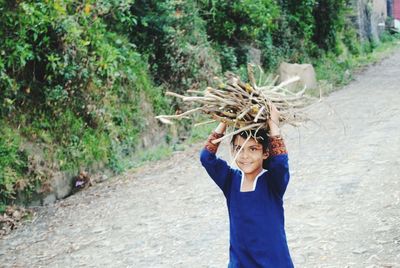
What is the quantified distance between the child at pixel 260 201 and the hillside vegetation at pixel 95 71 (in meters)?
4.57

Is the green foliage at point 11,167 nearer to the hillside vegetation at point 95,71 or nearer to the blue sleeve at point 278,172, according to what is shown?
the hillside vegetation at point 95,71

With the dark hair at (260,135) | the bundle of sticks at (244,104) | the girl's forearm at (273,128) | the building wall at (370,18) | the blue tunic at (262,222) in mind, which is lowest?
the building wall at (370,18)

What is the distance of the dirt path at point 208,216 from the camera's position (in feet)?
16.9

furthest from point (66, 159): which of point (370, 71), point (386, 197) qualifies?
point (370, 71)

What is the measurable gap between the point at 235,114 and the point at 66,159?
18.0ft

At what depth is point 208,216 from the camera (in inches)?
249

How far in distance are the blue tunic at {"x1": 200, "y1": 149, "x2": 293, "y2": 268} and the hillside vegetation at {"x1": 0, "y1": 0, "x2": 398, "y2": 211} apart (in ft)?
15.2

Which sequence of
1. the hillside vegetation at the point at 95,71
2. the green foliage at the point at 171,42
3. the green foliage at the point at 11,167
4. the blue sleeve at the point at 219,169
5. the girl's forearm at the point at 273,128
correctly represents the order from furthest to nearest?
the green foliage at the point at 171,42 → the hillside vegetation at the point at 95,71 → the green foliage at the point at 11,167 → the blue sleeve at the point at 219,169 → the girl's forearm at the point at 273,128

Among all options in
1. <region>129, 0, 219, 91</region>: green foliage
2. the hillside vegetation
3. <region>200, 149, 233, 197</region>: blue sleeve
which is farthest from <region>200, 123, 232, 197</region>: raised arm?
<region>129, 0, 219, 91</region>: green foliage

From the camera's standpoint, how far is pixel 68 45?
805 cm

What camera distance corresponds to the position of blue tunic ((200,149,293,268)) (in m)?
2.99

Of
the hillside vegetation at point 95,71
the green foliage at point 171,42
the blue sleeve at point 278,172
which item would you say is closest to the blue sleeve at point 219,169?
the blue sleeve at point 278,172

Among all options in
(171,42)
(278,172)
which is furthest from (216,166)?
(171,42)

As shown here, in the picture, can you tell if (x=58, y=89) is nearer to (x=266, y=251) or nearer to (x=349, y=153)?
(x=349, y=153)
